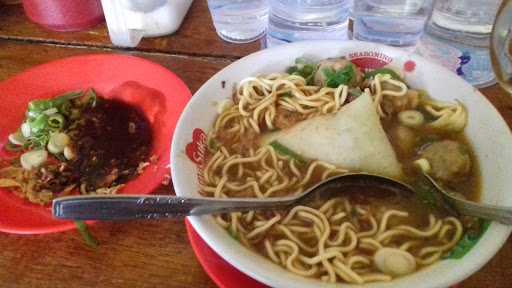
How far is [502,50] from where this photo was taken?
0.95m

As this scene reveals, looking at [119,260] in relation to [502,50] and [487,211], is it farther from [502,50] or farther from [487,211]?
[502,50]

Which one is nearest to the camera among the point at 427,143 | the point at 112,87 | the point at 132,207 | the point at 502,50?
the point at 132,207

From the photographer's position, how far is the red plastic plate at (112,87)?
1.28 metres

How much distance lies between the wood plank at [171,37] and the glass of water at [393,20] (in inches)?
13.0

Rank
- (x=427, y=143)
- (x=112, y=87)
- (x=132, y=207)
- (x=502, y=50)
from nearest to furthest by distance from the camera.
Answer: (x=132, y=207) < (x=502, y=50) < (x=427, y=143) < (x=112, y=87)

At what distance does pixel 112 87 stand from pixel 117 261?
0.58m

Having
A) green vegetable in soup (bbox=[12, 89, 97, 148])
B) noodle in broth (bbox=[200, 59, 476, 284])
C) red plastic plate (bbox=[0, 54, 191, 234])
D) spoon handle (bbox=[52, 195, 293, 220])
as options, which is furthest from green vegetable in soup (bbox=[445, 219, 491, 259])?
green vegetable in soup (bbox=[12, 89, 97, 148])

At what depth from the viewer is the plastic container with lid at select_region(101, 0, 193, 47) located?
147cm

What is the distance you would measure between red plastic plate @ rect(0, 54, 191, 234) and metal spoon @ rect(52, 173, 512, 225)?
12.9 inches

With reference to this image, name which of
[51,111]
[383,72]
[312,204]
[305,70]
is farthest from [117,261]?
[383,72]

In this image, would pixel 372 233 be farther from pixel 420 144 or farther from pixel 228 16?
pixel 228 16

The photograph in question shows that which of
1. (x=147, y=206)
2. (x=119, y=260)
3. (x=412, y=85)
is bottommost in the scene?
(x=119, y=260)

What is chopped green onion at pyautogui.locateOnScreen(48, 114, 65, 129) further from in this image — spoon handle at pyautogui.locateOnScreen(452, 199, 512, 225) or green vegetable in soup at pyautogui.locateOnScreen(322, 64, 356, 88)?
spoon handle at pyautogui.locateOnScreen(452, 199, 512, 225)

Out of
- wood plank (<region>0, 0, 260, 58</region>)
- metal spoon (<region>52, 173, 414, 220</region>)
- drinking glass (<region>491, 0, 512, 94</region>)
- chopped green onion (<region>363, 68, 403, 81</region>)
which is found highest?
drinking glass (<region>491, 0, 512, 94</region>)
